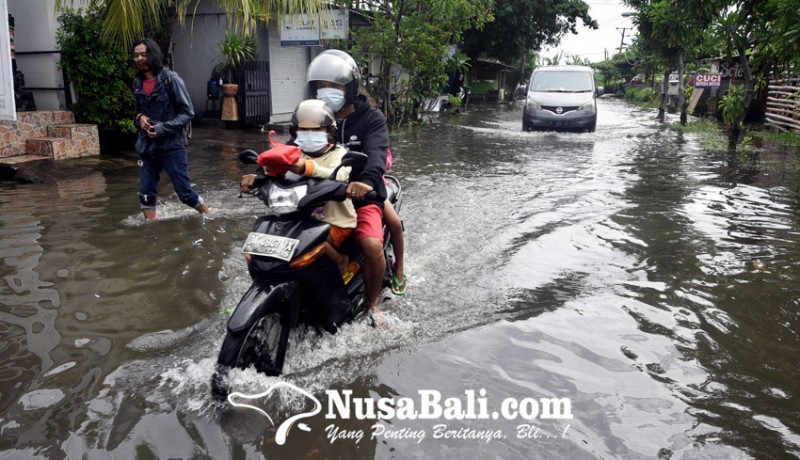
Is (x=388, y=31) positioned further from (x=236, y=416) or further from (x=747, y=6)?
(x=236, y=416)

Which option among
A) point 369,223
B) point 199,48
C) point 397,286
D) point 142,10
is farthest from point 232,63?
point 369,223

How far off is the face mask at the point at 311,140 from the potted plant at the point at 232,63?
12.7 m

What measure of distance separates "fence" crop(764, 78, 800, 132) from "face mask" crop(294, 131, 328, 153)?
17118 mm

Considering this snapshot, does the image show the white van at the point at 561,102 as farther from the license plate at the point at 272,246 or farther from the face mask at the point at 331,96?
the license plate at the point at 272,246

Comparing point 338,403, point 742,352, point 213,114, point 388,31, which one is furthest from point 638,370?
point 213,114

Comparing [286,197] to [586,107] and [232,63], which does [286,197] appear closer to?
[232,63]

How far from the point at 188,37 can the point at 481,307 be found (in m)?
14.8

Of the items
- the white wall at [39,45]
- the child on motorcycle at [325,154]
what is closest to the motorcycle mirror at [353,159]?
the child on motorcycle at [325,154]

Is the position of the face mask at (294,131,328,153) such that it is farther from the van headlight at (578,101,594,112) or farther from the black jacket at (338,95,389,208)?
the van headlight at (578,101,594,112)

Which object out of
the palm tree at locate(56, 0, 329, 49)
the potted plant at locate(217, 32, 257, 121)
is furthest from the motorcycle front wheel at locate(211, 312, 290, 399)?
the potted plant at locate(217, 32, 257, 121)

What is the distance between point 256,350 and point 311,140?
118 cm

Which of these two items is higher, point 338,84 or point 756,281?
point 338,84

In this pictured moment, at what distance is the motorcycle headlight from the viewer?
314 cm

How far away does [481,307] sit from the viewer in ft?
14.7
